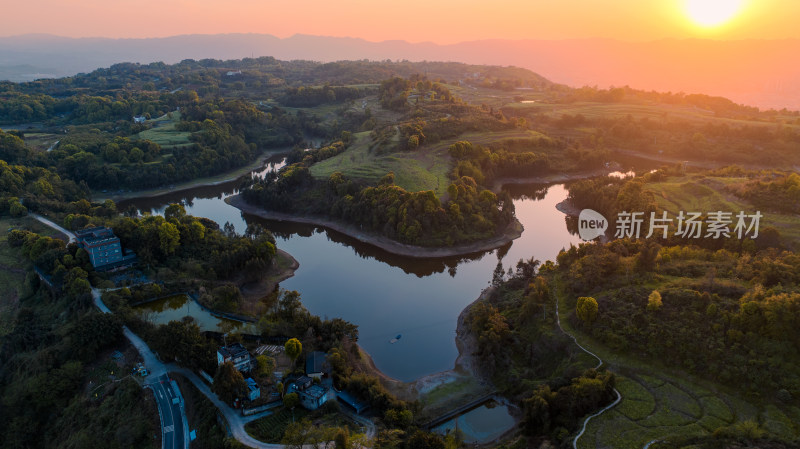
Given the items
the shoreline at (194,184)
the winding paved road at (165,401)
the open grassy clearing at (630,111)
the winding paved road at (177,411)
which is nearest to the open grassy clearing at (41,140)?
the shoreline at (194,184)

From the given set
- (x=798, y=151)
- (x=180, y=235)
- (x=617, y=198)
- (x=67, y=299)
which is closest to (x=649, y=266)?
(x=617, y=198)

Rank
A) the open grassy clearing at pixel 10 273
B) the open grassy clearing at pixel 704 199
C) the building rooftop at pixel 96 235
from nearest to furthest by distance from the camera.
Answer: the open grassy clearing at pixel 10 273 → the building rooftop at pixel 96 235 → the open grassy clearing at pixel 704 199

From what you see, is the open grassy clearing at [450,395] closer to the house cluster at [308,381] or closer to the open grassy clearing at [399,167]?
the house cluster at [308,381]

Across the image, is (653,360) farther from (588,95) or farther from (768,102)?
(768,102)

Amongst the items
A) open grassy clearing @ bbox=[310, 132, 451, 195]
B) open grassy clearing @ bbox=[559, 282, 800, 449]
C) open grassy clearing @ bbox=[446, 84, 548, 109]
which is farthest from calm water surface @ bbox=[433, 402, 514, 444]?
open grassy clearing @ bbox=[446, 84, 548, 109]

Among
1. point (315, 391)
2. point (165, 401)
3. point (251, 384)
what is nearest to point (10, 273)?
point (165, 401)

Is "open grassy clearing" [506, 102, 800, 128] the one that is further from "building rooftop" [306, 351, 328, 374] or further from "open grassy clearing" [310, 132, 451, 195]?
"building rooftop" [306, 351, 328, 374]

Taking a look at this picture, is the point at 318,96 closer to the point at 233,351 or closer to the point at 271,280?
the point at 271,280

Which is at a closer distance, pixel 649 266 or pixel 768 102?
pixel 649 266
